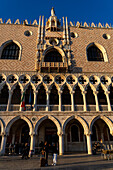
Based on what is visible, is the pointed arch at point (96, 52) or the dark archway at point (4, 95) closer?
the dark archway at point (4, 95)

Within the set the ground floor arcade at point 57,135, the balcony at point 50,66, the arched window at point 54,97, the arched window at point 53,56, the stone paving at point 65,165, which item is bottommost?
the stone paving at point 65,165

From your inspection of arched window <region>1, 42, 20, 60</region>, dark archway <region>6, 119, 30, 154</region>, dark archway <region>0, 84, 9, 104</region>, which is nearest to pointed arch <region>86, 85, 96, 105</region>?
dark archway <region>6, 119, 30, 154</region>

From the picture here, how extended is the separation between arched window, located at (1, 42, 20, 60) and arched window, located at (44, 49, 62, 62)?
146 inches

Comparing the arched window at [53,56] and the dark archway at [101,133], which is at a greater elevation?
the arched window at [53,56]

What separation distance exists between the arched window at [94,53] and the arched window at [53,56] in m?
3.91

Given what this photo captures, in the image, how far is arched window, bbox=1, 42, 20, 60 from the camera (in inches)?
601

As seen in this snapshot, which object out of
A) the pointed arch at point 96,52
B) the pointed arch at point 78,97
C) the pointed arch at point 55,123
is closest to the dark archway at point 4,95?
the pointed arch at point 55,123

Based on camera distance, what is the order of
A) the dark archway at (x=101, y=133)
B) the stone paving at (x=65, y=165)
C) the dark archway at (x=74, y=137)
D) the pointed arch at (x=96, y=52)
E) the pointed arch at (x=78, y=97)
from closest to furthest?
1. the stone paving at (x=65, y=165)
2. the dark archway at (x=74, y=137)
3. the dark archway at (x=101, y=133)
4. the pointed arch at (x=78, y=97)
5. the pointed arch at (x=96, y=52)

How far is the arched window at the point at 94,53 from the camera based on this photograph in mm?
15921

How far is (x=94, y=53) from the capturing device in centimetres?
1633

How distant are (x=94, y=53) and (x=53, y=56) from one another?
549cm

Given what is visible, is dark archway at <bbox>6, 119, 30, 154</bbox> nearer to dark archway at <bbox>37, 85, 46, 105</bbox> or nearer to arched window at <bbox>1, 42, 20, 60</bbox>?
dark archway at <bbox>37, 85, 46, 105</bbox>

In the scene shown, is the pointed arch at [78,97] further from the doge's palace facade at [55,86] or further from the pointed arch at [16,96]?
the pointed arch at [16,96]

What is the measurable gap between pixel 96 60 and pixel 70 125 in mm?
8670
